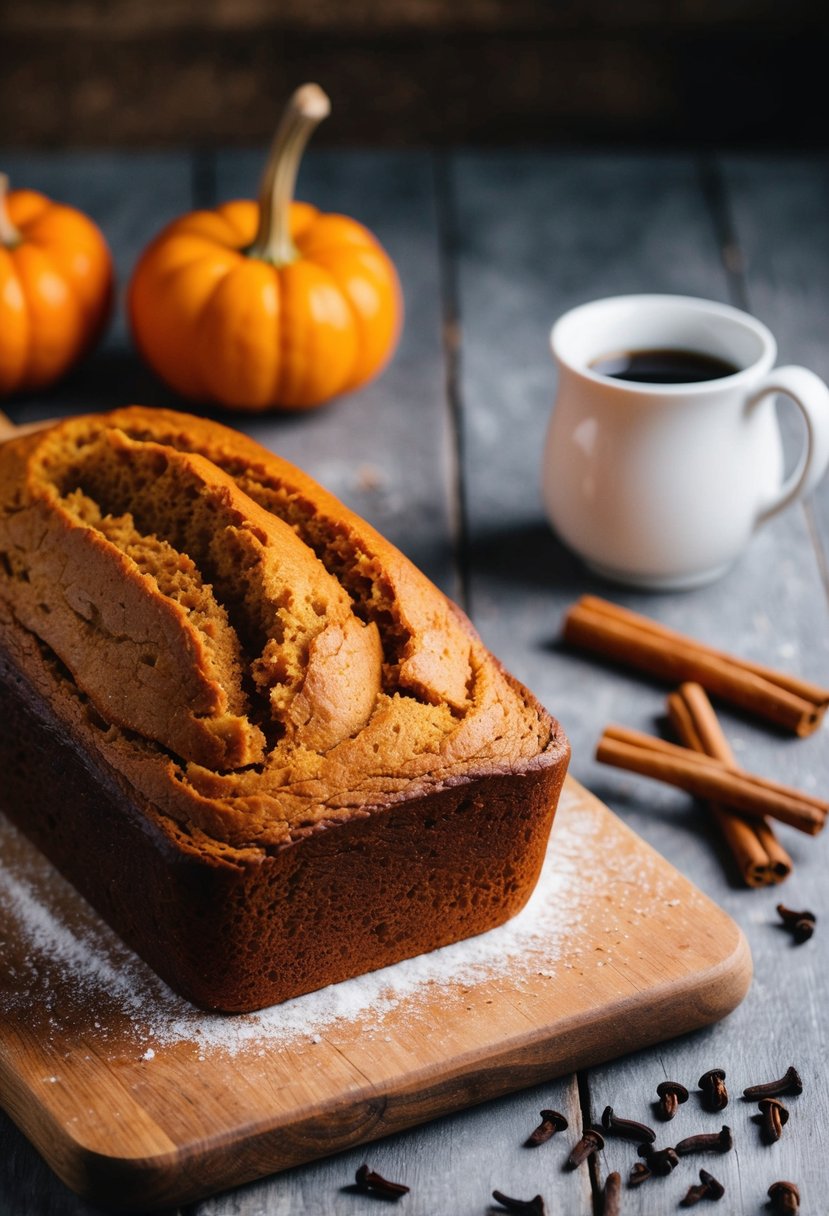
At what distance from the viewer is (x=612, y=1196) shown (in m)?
1.63

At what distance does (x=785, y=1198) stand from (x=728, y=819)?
25.4 inches

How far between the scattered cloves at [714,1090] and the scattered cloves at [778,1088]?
3 centimetres

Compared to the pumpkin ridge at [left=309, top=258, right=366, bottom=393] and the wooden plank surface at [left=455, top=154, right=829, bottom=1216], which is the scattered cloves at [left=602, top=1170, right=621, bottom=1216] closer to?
the wooden plank surface at [left=455, top=154, right=829, bottom=1216]

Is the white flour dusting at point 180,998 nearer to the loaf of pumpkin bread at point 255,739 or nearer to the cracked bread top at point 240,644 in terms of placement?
the loaf of pumpkin bread at point 255,739

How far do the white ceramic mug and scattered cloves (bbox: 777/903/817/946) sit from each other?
75 cm

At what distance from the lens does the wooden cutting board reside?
1.62 metres

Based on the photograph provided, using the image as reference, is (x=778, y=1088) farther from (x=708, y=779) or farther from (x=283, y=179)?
(x=283, y=179)

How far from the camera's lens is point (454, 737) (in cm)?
179

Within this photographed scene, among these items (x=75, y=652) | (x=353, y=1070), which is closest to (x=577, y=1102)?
(x=353, y=1070)

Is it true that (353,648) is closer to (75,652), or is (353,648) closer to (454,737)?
(454,737)

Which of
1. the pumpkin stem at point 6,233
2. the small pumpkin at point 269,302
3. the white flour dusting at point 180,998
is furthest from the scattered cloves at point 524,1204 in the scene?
the pumpkin stem at point 6,233

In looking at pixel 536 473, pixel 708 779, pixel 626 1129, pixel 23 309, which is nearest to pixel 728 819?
pixel 708 779

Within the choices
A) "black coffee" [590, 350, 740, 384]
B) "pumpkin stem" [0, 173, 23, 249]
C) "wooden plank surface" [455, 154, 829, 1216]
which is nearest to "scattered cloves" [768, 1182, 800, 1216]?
"wooden plank surface" [455, 154, 829, 1216]

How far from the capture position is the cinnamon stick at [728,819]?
210 centimetres
